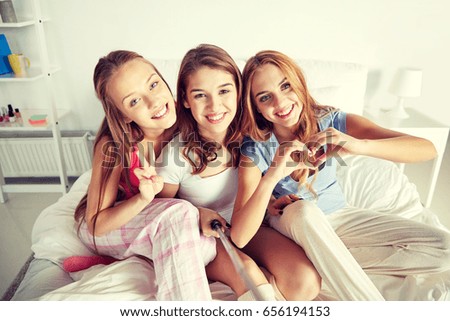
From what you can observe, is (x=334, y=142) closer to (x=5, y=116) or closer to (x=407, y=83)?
(x=407, y=83)

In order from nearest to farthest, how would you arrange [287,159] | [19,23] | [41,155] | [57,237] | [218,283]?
[287,159], [218,283], [57,237], [19,23], [41,155]

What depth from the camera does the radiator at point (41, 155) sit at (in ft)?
3.30

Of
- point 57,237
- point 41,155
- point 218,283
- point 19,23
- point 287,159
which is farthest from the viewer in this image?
point 41,155

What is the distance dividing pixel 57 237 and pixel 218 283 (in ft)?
1.27

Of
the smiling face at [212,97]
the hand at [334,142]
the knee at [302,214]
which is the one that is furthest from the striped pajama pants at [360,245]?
the smiling face at [212,97]

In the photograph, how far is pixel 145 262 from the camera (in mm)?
693

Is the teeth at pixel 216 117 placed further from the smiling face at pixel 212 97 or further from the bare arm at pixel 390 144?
the bare arm at pixel 390 144

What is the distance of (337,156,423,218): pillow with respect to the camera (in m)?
0.91

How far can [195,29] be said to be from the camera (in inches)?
33.1

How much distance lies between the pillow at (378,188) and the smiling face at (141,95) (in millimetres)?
502

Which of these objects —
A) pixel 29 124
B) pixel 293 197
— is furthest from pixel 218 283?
pixel 29 124
